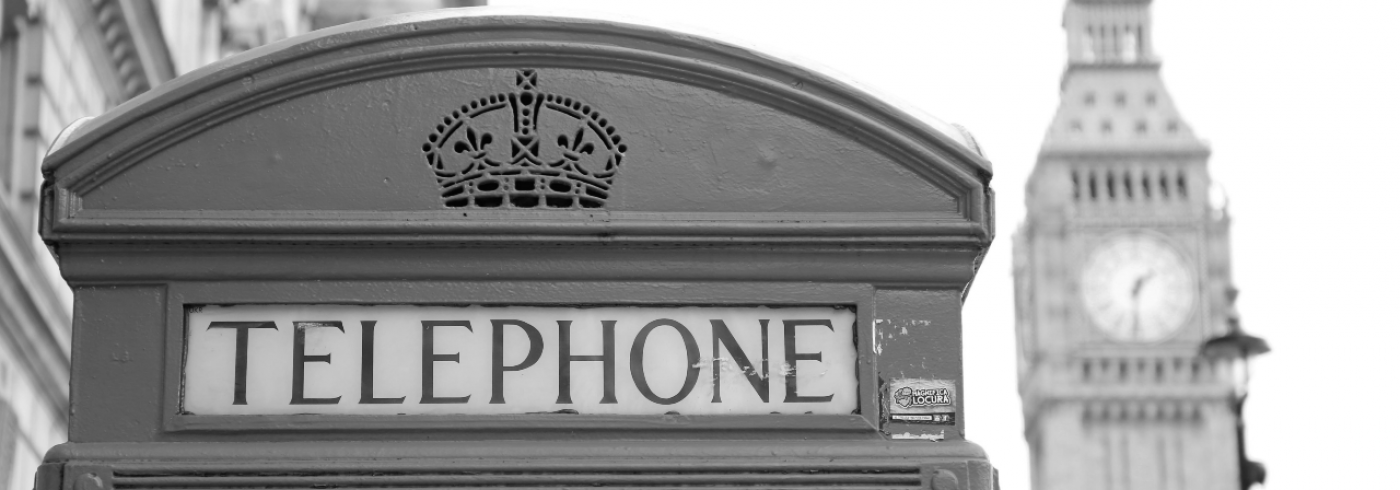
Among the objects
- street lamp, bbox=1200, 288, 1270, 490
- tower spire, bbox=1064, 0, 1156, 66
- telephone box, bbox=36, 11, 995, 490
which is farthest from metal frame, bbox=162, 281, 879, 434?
tower spire, bbox=1064, 0, 1156, 66

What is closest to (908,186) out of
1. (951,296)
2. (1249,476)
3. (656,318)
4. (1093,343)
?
(951,296)

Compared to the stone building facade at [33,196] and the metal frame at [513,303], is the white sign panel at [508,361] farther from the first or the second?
the stone building facade at [33,196]

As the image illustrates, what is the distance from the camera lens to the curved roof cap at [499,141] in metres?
2.61

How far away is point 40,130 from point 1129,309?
6254 centimetres

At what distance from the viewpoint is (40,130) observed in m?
11.0

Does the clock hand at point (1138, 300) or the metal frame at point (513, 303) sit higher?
the clock hand at point (1138, 300)

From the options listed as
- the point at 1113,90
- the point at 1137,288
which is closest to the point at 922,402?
the point at 1137,288

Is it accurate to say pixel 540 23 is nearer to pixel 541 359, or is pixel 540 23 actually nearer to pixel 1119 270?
pixel 541 359

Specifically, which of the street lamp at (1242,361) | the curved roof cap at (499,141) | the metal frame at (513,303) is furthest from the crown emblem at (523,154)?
the street lamp at (1242,361)

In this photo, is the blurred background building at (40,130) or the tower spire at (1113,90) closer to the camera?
the blurred background building at (40,130)

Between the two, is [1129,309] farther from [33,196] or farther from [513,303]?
[513,303]

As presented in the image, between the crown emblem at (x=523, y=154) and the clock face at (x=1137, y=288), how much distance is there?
6853 centimetres

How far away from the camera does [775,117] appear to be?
2.71 m

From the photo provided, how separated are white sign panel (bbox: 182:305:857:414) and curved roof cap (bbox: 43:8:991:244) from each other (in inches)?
4.4
